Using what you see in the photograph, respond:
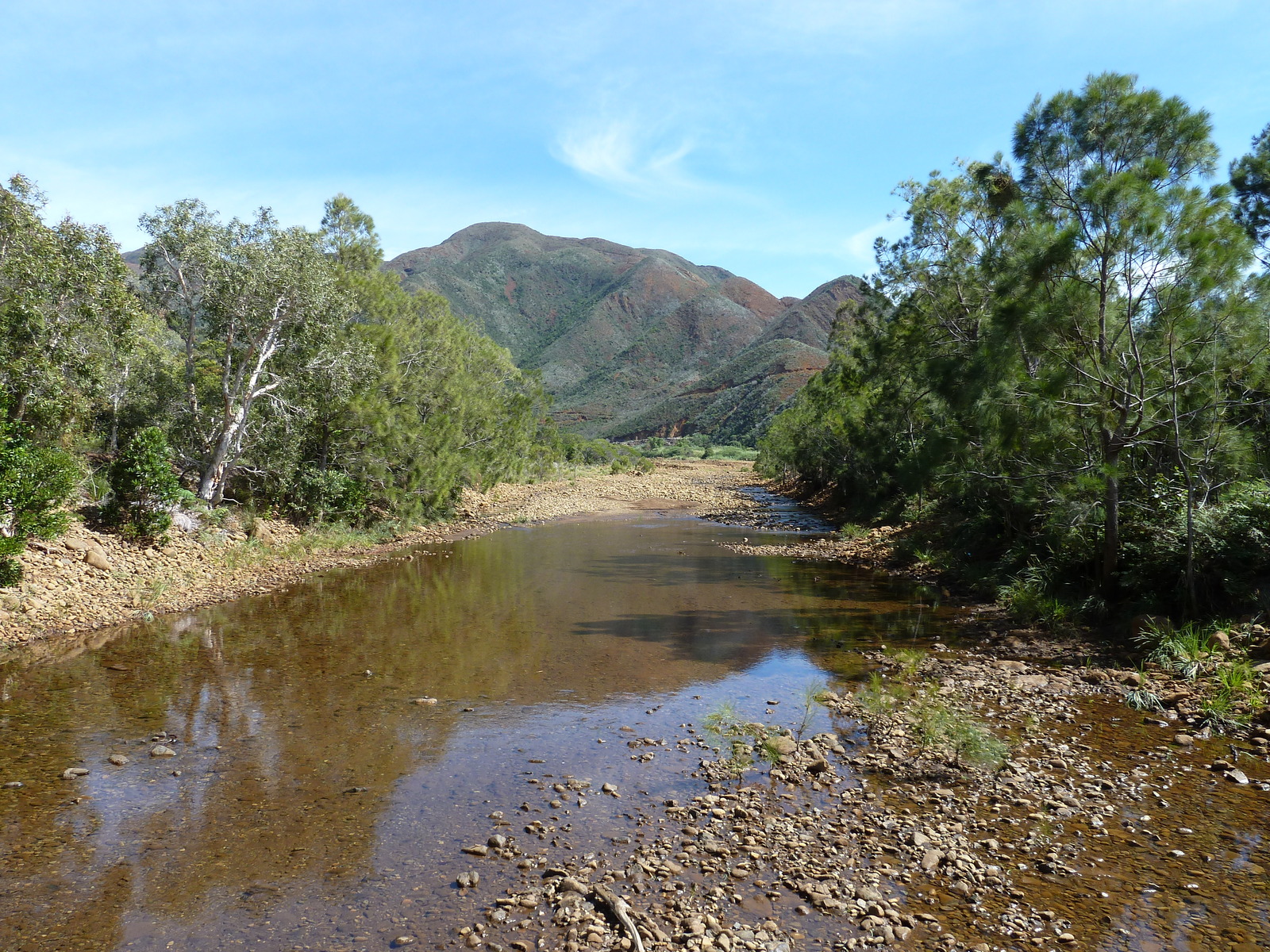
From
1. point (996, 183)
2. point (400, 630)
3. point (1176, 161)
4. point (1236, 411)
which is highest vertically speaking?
point (996, 183)

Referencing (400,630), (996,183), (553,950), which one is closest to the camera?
(553,950)

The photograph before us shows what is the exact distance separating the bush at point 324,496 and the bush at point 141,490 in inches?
237

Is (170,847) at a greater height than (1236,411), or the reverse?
(1236,411)

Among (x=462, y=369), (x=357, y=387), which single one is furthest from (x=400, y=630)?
(x=462, y=369)

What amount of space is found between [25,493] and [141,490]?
3.67 meters

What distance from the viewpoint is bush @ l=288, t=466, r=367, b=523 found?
72.9ft

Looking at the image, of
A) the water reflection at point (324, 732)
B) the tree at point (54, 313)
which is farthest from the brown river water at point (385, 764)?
the tree at point (54, 313)

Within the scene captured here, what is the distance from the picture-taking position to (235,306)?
1811 centimetres

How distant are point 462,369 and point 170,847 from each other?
25549 millimetres

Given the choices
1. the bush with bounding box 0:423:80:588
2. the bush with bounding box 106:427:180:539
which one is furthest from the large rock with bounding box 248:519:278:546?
the bush with bounding box 0:423:80:588

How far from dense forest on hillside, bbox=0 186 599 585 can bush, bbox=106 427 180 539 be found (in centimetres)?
4

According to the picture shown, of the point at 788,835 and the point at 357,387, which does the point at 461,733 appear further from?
the point at 357,387

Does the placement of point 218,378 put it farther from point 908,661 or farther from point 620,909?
point 620,909

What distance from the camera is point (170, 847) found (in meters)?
6.03
